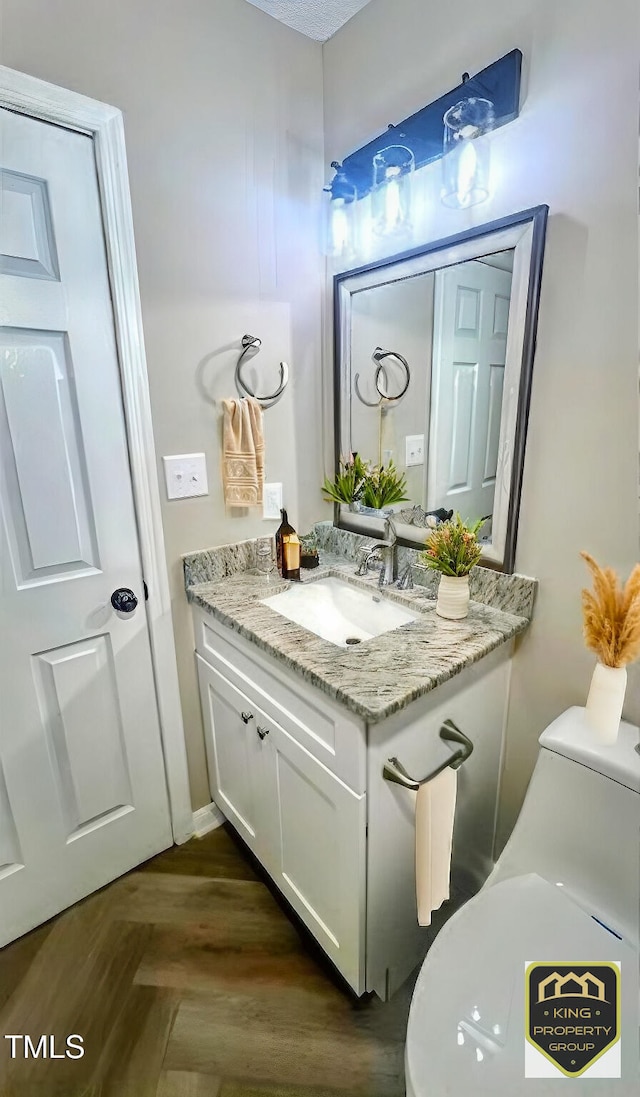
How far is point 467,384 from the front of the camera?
1254 mm

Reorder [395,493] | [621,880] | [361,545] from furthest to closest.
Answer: [361,545] < [395,493] < [621,880]

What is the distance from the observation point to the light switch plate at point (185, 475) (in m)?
1.40

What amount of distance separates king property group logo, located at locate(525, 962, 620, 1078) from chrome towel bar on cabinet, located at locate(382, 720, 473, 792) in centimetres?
34

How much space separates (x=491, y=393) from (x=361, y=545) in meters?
0.66

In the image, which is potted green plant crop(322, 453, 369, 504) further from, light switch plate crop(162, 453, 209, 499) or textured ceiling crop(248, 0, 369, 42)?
textured ceiling crop(248, 0, 369, 42)

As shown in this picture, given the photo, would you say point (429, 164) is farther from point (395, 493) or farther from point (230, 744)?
point (230, 744)

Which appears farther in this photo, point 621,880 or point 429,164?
point 429,164

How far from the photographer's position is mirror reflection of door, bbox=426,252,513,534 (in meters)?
1.16

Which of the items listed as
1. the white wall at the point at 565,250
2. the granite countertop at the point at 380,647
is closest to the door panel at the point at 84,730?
the granite countertop at the point at 380,647

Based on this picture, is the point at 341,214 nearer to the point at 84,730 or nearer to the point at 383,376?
the point at 383,376

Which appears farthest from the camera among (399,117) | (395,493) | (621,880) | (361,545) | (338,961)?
(361,545)

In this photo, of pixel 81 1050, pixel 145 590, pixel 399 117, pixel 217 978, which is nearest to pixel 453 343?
pixel 399 117

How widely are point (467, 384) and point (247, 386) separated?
25.9 inches

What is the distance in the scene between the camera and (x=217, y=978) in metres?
1.27
